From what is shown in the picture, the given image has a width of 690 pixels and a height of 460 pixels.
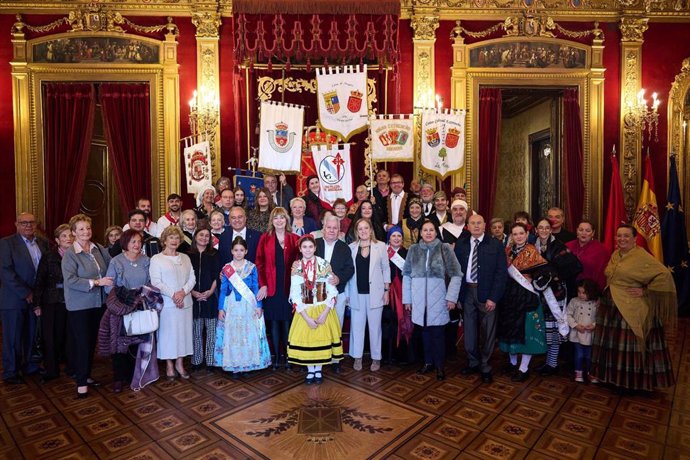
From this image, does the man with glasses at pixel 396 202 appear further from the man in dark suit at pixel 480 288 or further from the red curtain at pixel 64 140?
the red curtain at pixel 64 140

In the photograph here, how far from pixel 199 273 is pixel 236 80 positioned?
12.6 ft

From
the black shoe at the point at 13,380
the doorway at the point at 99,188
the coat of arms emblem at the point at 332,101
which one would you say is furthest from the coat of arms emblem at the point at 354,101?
the doorway at the point at 99,188

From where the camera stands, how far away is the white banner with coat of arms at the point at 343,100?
6.76 meters

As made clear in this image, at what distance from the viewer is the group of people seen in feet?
14.2

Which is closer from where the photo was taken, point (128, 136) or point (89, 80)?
point (89, 80)

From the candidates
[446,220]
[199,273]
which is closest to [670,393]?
[446,220]

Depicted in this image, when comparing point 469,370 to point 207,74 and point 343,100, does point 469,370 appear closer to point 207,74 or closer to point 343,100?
point 343,100

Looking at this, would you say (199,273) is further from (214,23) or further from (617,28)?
(617,28)

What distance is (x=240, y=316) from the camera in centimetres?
477

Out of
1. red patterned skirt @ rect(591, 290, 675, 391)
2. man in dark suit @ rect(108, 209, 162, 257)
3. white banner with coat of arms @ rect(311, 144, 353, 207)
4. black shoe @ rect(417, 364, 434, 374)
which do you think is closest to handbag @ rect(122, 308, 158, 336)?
man in dark suit @ rect(108, 209, 162, 257)

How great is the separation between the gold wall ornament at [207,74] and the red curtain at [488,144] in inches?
174

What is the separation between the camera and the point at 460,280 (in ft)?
15.7

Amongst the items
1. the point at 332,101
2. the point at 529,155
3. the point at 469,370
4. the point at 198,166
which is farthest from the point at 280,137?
the point at 529,155

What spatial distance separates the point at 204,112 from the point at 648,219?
7.44 meters
